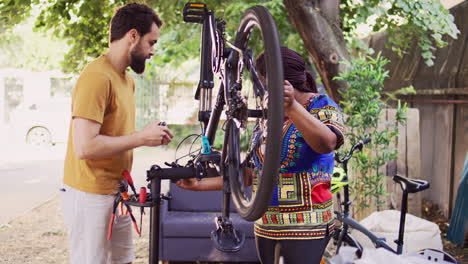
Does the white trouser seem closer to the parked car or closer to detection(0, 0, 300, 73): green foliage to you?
detection(0, 0, 300, 73): green foliage

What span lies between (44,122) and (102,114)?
14.6 m

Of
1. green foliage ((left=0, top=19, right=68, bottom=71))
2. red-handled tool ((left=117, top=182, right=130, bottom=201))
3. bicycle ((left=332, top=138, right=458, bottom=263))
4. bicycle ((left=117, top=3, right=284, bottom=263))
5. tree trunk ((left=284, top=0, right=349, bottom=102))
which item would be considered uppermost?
green foliage ((left=0, top=19, right=68, bottom=71))

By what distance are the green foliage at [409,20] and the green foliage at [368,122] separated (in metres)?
1.01

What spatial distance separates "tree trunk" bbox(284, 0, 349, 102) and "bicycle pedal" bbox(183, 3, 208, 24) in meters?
3.94

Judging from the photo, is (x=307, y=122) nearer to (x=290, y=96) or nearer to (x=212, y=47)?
(x=290, y=96)

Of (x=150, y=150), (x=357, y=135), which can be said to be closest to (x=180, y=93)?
(x=150, y=150)

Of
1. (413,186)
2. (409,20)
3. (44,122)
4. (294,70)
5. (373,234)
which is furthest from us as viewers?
(44,122)

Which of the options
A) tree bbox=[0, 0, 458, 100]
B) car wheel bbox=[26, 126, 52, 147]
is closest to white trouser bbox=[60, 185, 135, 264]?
tree bbox=[0, 0, 458, 100]

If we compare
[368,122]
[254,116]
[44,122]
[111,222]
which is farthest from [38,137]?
[254,116]

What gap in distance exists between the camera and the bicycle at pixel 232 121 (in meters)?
1.68

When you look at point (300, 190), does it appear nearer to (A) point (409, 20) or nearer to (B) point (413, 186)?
(B) point (413, 186)

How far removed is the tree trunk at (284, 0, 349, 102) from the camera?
19.8ft

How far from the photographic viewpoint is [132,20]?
2492mm

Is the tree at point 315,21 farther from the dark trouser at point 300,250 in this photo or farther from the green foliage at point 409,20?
the dark trouser at point 300,250
